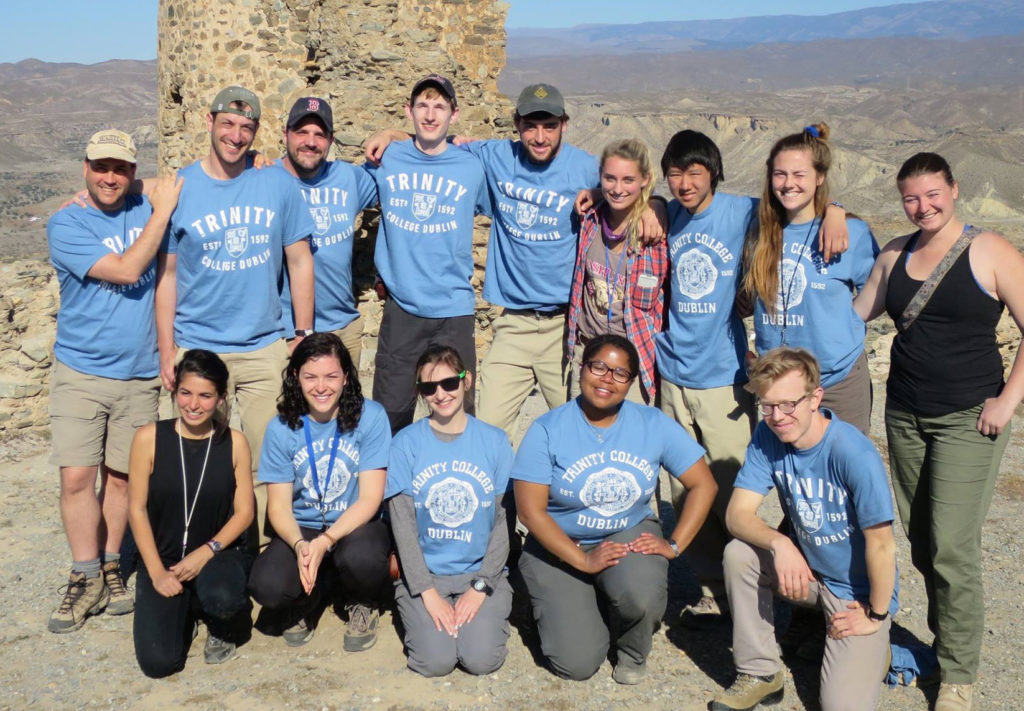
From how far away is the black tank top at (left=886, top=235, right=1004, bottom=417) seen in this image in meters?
4.02

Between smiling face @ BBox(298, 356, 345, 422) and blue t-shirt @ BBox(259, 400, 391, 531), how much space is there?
121mm

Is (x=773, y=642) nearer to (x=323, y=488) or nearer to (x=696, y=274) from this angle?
(x=696, y=274)

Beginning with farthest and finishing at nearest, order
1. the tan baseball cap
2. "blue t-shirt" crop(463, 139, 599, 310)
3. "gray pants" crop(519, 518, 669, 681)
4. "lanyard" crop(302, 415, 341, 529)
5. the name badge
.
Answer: "blue t-shirt" crop(463, 139, 599, 310)
the name badge
"lanyard" crop(302, 415, 341, 529)
the tan baseball cap
"gray pants" crop(519, 518, 669, 681)

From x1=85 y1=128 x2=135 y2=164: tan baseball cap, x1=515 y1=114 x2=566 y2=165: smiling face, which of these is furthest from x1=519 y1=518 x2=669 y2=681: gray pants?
x1=85 y1=128 x2=135 y2=164: tan baseball cap

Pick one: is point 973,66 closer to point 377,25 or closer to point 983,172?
point 983,172

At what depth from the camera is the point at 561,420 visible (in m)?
4.46

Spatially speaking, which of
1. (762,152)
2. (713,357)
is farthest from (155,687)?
(762,152)

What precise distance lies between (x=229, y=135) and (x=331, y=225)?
0.84 meters

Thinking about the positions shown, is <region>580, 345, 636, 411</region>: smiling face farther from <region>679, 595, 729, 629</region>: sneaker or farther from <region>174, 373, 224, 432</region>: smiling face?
<region>174, 373, 224, 432</region>: smiling face

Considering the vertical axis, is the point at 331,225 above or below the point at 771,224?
below

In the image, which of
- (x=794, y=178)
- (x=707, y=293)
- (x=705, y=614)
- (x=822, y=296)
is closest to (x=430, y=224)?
(x=707, y=293)

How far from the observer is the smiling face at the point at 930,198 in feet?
13.2

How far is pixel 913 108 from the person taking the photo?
90.3m

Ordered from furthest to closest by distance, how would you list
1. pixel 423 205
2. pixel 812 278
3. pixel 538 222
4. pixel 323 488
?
pixel 423 205, pixel 538 222, pixel 323 488, pixel 812 278
